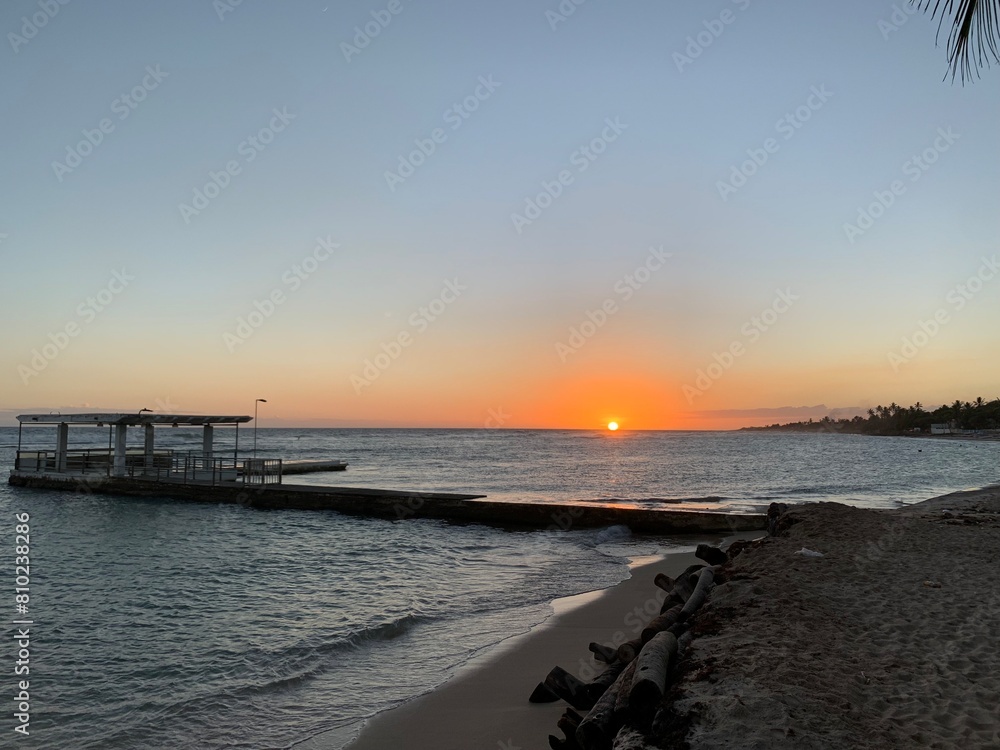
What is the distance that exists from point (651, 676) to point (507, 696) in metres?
2.74

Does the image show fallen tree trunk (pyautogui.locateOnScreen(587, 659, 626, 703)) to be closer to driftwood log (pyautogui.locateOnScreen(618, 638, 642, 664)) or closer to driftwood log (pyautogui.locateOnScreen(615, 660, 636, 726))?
driftwood log (pyautogui.locateOnScreen(618, 638, 642, 664))

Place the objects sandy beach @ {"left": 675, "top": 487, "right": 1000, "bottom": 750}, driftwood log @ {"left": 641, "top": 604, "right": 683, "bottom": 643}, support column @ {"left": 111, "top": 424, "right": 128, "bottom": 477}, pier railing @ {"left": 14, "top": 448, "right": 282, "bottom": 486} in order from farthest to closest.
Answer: support column @ {"left": 111, "top": 424, "right": 128, "bottom": 477}
pier railing @ {"left": 14, "top": 448, "right": 282, "bottom": 486}
driftwood log @ {"left": 641, "top": 604, "right": 683, "bottom": 643}
sandy beach @ {"left": 675, "top": 487, "right": 1000, "bottom": 750}

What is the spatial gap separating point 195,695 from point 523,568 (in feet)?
32.5

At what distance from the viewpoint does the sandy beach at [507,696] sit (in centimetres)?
671

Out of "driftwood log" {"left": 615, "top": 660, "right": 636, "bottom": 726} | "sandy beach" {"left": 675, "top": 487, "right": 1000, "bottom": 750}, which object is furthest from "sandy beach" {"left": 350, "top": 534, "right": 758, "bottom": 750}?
"sandy beach" {"left": 675, "top": 487, "right": 1000, "bottom": 750}

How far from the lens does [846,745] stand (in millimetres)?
4664

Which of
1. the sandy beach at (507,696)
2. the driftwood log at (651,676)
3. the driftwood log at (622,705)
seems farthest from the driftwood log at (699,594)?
the driftwood log at (622,705)

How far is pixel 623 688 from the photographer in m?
5.98

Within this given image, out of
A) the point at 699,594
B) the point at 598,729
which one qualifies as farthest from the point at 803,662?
the point at 699,594

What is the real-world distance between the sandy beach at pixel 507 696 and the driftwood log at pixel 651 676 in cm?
130

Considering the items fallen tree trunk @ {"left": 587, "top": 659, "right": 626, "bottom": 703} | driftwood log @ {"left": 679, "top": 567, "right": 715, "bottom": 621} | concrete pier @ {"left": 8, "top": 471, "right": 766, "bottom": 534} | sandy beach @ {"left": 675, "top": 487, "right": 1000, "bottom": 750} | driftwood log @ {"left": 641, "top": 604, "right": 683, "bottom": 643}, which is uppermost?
sandy beach @ {"left": 675, "top": 487, "right": 1000, "bottom": 750}

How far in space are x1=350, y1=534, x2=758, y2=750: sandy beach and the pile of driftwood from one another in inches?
14.4

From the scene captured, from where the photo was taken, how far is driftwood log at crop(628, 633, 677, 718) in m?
5.43

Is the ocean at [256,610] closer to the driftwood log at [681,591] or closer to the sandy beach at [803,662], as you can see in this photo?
the sandy beach at [803,662]
